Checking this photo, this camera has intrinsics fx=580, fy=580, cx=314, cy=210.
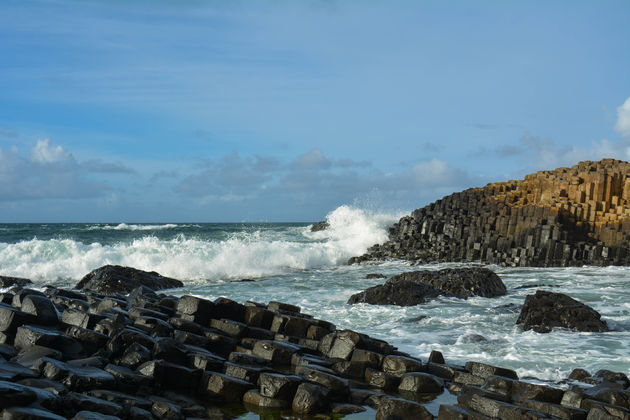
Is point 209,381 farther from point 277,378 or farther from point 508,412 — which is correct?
point 508,412

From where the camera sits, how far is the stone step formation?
22.5 metres

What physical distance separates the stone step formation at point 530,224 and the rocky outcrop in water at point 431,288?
31.0ft

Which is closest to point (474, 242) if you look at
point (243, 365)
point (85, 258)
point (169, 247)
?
point (169, 247)

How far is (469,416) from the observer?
5.08m

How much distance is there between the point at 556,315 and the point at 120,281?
36.3 ft

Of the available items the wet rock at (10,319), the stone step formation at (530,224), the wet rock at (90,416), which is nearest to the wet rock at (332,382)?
the wet rock at (90,416)

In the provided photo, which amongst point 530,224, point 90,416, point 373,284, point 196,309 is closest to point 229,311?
point 196,309

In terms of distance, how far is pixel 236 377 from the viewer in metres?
6.34

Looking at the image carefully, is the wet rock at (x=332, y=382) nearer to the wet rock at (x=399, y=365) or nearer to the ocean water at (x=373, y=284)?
the wet rock at (x=399, y=365)

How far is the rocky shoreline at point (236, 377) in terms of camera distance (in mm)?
5234

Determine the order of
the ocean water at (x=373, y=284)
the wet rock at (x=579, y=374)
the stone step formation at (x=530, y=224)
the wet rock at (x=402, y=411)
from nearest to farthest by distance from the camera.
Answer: the wet rock at (x=402, y=411) < the wet rock at (x=579, y=374) < the ocean water at (x=373, y=284) < the stone step formation at (x=530, y=224)

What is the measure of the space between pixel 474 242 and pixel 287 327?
17892 mm

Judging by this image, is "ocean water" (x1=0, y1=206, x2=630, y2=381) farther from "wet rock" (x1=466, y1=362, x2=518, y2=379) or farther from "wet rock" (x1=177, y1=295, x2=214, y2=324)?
"wet rock" (x1=177, y1=295, x2=214, y2=324)

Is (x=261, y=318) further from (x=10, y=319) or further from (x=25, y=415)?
(x=25, y=415)
